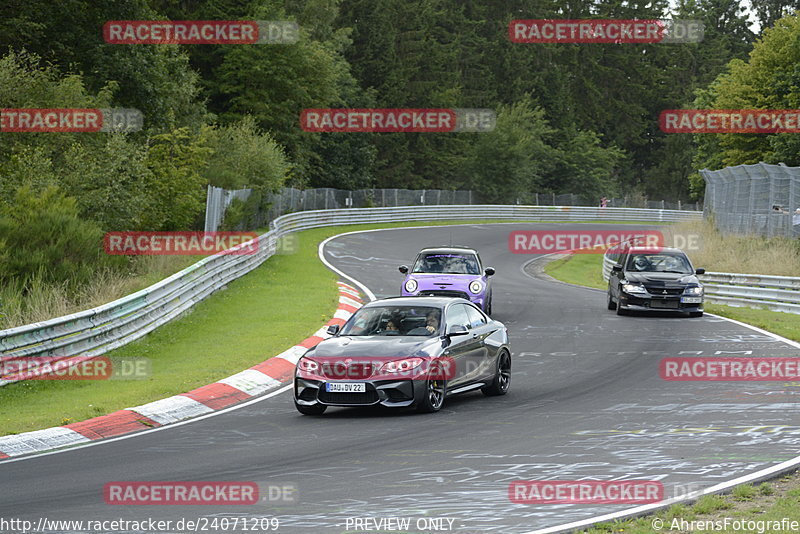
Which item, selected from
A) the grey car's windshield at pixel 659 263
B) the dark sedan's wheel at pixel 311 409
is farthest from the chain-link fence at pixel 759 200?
the dark sedan's wheel at pixel 311 409

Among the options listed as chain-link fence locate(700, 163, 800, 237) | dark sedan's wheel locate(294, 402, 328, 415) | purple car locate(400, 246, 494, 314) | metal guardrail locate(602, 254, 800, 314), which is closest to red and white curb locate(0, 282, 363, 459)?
dark sedan's wheel locate(294, 402, 328, 415)

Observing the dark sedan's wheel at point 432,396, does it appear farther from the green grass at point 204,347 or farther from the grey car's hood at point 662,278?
the grey car's hood at point 662,278

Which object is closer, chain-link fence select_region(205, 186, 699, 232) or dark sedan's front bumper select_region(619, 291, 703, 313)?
dark sedan's front bumper select_region(619, 291, 703, 313)

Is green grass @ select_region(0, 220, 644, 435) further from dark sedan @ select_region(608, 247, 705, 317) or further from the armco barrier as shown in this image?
dark sedan @ select_region(608, 247, 705, 317)

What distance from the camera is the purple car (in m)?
22.9

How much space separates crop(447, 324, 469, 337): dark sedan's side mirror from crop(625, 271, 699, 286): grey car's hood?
39.9 ft

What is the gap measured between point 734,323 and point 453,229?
3820 cm

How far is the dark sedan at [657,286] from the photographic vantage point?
989 inches

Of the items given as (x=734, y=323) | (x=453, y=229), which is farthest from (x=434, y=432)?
(x=453, y=229)

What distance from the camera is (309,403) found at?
42.1 ft

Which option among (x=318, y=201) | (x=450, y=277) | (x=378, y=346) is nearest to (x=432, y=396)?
(x=378, y=346)

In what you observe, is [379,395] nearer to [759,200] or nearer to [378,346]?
[378,346]

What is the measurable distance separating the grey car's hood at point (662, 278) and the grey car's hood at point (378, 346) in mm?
12969

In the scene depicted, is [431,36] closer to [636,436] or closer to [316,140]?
[316,140]
